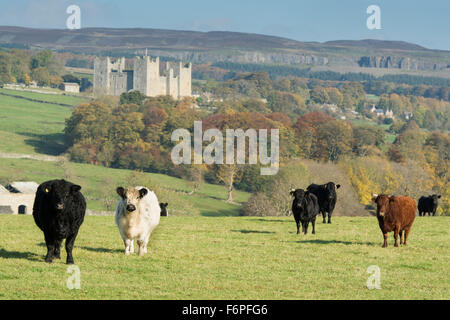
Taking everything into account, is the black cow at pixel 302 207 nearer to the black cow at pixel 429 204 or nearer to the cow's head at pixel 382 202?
the cow's head at pixel 382 202

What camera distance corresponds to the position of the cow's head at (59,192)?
1630 centimetres

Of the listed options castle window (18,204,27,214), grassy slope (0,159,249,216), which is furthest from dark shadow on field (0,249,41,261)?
grassy slope (0,159,249,216)

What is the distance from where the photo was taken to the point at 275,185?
9625 cm

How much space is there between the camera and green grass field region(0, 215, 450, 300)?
553 inches

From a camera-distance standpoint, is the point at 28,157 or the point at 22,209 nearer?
the point at 22,209

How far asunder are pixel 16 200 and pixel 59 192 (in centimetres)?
5260

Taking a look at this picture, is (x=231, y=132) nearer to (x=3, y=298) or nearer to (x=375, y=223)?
(x=375, y=223)

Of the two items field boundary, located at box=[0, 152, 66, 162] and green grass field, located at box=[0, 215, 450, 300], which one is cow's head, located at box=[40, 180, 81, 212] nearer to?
green grass field, located at box=[0, 215, 450, 300]

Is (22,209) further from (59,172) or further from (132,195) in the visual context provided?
(59,172)

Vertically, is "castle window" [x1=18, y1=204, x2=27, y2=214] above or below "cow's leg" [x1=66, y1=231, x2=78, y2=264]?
below

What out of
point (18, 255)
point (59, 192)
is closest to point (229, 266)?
point (59, 192)

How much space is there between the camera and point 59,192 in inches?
647

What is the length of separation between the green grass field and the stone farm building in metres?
40.3
